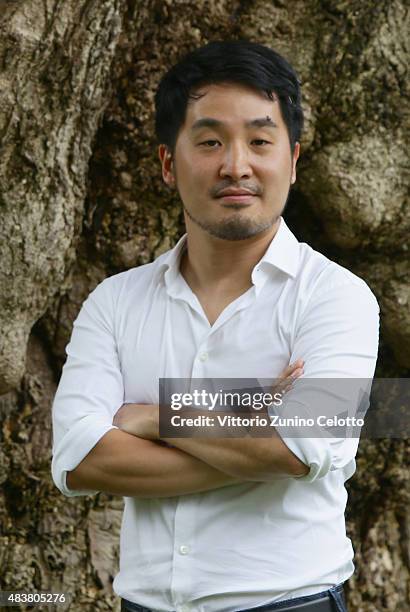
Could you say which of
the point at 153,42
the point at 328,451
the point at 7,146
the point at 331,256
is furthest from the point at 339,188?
the point at 328,451

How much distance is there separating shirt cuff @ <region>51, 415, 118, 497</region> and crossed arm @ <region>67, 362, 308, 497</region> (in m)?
0.01

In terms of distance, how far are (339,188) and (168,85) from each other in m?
0.89

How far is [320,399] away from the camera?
7.41 feet

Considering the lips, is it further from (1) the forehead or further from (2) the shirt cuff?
(2) the shirt cuff

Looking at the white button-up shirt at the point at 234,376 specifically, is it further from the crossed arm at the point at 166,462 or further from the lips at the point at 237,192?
the lips at the point at 237,192

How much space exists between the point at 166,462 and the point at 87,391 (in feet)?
0.95

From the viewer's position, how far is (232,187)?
8.10 feet

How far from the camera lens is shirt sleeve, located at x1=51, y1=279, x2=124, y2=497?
7.84ft

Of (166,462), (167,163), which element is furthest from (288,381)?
(167,163)

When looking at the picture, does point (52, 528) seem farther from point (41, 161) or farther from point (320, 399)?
point (320, 399)

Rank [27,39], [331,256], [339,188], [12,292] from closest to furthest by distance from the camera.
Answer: [27,39] < [12,292] < [339,188] < [331,256]

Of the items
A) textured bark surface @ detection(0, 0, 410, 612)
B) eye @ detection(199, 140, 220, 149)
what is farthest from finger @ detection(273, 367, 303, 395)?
textured bark surface @ detection(0, 0, 410, 612)

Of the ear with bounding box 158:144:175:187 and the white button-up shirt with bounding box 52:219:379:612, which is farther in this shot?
the ear with bounding box 158:144:175:187

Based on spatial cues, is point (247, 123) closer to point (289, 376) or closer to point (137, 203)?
point (289, 376)
